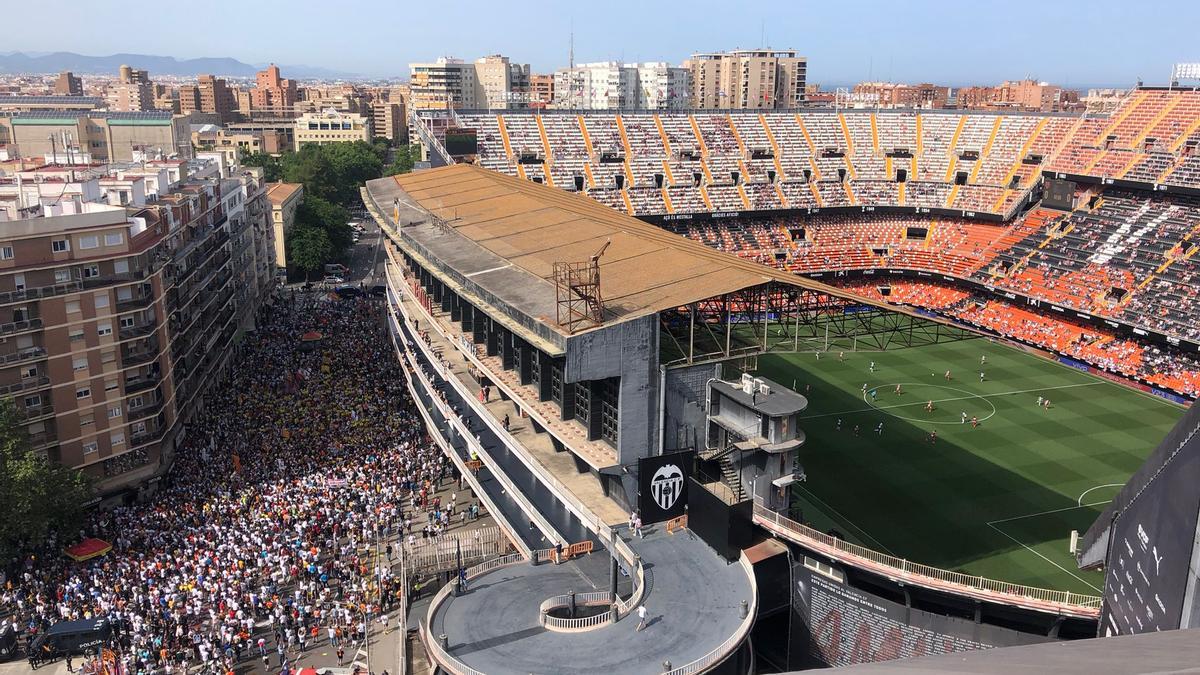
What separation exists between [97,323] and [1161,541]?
43.8 m

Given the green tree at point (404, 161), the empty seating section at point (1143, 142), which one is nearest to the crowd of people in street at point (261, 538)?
the empty seating section at point (1143, 142)

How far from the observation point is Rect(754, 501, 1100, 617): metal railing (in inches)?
1072

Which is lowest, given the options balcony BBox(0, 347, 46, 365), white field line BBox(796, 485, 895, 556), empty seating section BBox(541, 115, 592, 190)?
white field line BBox(796, 485, 895, 556)

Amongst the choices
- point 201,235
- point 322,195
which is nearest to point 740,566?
point 201,235

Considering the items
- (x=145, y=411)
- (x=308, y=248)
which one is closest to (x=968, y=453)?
(x=145, y=411)

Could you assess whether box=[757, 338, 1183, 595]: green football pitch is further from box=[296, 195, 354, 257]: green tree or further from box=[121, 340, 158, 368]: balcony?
box=[296, 195, 354, 257]: green tree

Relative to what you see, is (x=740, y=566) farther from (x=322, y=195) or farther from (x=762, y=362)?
(x=322, y=195)

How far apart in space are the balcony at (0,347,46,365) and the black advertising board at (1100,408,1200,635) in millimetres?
42777

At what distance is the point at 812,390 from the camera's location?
59125mm

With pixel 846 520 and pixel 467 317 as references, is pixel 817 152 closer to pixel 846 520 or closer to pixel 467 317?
pixel 467 317

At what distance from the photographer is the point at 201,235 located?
58406 millimetres

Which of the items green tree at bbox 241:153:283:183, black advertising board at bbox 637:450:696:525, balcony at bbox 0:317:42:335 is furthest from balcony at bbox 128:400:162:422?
green tree at bbox 241:153:283:183

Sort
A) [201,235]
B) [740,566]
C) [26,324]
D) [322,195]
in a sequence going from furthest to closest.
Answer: [322,195], [201,235], [26,324], [740,566]

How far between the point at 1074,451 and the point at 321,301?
62045 millimetres
